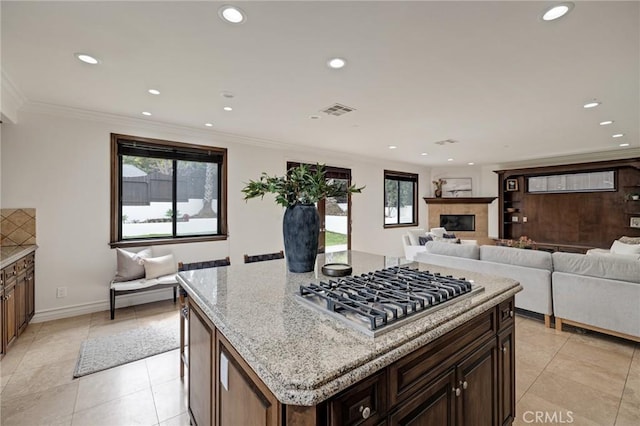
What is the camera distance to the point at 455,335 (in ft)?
4.17

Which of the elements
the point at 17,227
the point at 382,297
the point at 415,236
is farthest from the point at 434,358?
the point at 415,236

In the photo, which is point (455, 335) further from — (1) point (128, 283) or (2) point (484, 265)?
(1) point (128, 283)

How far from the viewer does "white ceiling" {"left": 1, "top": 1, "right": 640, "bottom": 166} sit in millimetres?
1847

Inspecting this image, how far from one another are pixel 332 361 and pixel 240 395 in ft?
1.51

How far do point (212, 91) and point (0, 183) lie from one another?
2.73 meters

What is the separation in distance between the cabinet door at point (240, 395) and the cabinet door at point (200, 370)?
0.48 ft

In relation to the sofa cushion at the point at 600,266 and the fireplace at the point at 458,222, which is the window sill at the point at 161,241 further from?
the fireplace at the point at 458,222

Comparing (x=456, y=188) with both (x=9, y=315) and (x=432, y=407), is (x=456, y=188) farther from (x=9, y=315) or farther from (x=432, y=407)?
(x=9, y=315)

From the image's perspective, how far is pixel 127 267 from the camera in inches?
149

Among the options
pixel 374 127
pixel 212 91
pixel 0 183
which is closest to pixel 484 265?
pixel 374 127

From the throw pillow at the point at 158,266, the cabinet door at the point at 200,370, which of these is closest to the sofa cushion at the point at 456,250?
the cabinet door at the point at 200,370

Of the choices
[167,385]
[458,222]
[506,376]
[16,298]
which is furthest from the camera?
[458,222]

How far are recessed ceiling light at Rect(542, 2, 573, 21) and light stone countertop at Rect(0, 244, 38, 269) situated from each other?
452cm

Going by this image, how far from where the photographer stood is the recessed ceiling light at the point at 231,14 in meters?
1.79
